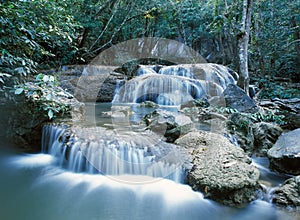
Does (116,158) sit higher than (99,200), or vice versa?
(116,158)

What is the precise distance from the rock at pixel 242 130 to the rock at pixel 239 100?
1517mm

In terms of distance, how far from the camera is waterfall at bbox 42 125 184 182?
3.07 m

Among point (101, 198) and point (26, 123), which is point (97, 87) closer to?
point (26, 123)

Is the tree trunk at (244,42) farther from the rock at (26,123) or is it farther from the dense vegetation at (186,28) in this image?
the rock at (26,123)

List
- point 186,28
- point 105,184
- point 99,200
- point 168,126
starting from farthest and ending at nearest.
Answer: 1. point 186,28
2. point 168,126
3. point 105,184
4. point 99,200

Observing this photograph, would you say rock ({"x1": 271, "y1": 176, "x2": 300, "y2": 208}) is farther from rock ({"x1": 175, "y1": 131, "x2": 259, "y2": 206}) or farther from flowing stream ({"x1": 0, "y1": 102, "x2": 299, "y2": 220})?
rock ({"x1": 175, "y1": 131, "x2": 259, "y2": 206})

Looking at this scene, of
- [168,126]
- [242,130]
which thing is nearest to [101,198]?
[168,126]

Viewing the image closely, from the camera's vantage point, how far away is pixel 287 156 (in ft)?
10.7

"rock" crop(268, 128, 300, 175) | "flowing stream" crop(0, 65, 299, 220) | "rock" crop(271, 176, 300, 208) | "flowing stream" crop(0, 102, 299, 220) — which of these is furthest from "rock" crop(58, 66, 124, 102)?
"rock" crop(271, 176, 300, 208)

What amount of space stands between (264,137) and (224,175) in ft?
7.62

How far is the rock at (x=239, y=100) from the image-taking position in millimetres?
5801

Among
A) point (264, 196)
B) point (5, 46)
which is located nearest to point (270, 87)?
point (264, 196)

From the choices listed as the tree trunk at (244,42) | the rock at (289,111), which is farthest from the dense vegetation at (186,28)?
the rock at (289,111)

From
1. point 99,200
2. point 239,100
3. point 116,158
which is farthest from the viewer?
point 239,100
